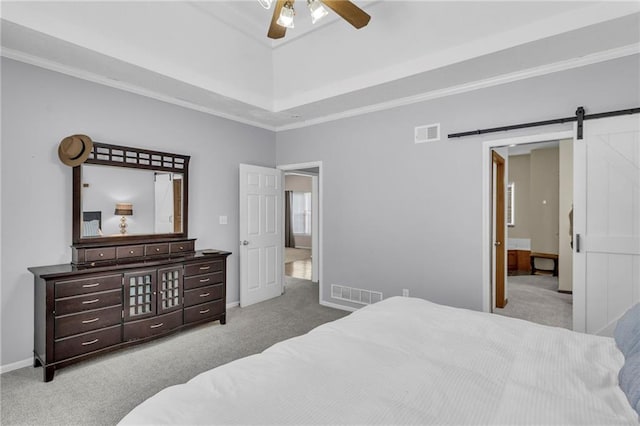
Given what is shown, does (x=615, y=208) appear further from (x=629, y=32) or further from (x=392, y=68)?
(x=392, y=68)

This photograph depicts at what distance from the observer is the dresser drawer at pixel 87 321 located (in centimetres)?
268

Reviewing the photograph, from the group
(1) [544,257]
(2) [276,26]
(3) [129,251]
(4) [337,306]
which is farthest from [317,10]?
(1) [544,257]

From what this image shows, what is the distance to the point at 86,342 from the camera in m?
2.79

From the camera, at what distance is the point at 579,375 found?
52.4 inches

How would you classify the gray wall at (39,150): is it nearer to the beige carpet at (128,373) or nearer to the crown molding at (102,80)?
the crown molding at (102,80)

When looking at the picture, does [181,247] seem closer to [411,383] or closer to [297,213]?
[411,383]

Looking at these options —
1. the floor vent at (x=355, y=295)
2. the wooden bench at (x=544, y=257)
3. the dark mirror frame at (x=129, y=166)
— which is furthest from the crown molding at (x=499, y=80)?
the wooden bench at (x=544, y=257)

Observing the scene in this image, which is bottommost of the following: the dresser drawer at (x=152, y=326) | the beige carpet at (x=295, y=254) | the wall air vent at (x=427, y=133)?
the beige carpet at (x=295, y=254)

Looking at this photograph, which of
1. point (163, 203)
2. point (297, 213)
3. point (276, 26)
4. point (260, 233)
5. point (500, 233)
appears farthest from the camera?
point (297, 213)

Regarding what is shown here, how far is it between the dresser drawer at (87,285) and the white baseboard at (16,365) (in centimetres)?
81

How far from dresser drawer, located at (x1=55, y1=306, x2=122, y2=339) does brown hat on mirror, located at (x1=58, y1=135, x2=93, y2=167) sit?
137 cm

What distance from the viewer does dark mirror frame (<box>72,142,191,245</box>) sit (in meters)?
3.13

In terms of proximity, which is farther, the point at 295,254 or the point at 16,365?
the point at 295,254

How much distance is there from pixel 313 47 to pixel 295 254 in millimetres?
6788
